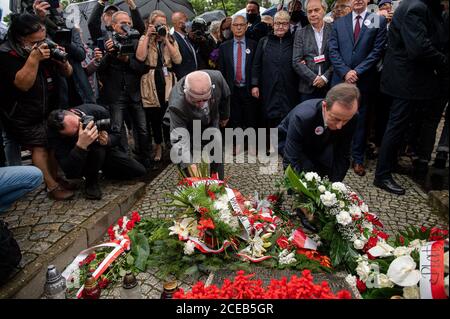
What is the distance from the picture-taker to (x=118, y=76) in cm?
486

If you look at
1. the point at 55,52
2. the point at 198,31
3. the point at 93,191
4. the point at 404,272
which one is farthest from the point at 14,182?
the point at 198,31

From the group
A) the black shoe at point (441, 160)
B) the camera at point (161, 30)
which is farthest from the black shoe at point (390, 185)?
the camera at point (161, 30)

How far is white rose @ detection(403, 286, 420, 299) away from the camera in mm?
2180

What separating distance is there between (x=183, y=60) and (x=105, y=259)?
3590mm

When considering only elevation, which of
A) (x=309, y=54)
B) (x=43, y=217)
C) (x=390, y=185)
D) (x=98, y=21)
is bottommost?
(x=390, y=185)

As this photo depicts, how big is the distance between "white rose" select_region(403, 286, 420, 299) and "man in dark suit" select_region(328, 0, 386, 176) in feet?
9.84

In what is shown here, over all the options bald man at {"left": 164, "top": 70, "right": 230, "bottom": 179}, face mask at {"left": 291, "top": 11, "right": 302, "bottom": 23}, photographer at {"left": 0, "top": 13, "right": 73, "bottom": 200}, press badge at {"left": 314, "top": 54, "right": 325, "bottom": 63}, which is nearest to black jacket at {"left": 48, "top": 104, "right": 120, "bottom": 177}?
photographer at {"left": 0, "top": 13, "right": 73, "bottom": 200}

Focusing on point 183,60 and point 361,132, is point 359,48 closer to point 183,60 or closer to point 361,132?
point 361,132

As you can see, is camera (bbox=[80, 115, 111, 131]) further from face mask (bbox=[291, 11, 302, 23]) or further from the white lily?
face mask (bbox=[291, 11, 302, 23])
